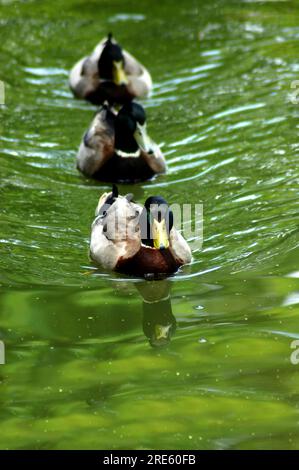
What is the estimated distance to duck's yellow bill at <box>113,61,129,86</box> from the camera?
15.7 metres

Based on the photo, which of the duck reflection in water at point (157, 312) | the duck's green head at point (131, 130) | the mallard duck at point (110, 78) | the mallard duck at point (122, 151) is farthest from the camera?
the mallard duck at point (110, 78)

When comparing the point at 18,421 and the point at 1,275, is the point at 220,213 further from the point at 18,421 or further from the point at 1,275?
the point at 18,421

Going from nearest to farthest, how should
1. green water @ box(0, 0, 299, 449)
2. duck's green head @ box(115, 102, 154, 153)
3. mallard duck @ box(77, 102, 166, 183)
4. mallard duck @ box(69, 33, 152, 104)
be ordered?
green water @ box(0, 0, 299, 449), mallard duck @ box(77, 102, 166, 183), duck's green head @ box(115, 102, 154, 153), mallard duck @ box(69, 33, 152, 104)

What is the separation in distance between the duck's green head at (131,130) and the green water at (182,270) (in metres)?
0.46

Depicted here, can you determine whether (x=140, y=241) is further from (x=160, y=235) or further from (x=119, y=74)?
(x=119, y=74)

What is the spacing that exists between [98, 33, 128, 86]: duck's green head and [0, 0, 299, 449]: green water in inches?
21.6

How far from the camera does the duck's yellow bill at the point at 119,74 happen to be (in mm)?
15711

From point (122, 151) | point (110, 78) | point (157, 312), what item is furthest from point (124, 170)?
point (157, 312)

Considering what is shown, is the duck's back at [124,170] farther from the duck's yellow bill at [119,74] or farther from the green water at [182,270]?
the duck's yellow bill at [119,74]

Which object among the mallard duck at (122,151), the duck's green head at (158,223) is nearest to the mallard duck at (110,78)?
the mallard duck at (122,151)

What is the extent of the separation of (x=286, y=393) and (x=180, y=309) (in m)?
1.76

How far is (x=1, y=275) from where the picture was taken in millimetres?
10078

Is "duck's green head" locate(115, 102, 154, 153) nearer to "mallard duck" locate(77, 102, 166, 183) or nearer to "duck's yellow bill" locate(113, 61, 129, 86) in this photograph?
"mallard duck" locate(77, 102, 166, 183)

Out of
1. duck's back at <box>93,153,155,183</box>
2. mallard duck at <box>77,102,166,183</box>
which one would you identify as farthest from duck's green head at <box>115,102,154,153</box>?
duck's back at <box>93,153,155,183</box>
